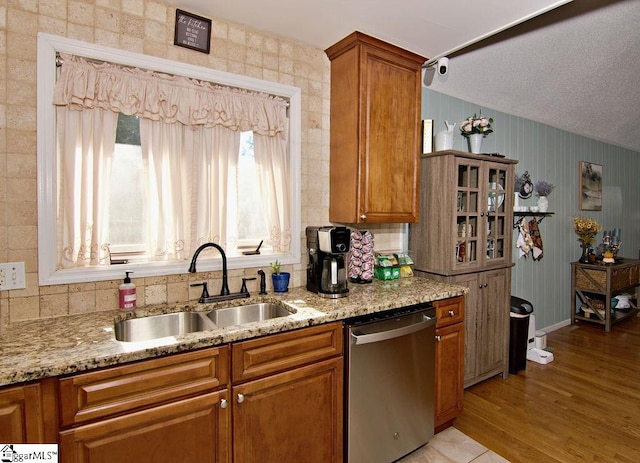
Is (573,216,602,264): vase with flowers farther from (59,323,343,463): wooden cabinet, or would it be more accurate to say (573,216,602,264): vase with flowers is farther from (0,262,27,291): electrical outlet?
(0,262,27,291): electrical outlet

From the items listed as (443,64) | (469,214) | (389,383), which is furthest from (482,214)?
(389,383)

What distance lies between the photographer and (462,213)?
283cm

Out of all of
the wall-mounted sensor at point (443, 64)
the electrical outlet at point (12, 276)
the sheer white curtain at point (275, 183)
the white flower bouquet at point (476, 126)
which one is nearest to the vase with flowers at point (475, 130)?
the white flower bouquet at point (476, 126)

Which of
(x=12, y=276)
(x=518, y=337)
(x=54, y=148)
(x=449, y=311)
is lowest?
(x=518, y=337)

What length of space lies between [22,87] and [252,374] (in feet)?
5.39

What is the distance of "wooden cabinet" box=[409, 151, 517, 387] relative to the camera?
2744mm

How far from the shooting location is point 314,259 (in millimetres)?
2252

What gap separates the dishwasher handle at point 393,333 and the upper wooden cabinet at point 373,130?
0.72m

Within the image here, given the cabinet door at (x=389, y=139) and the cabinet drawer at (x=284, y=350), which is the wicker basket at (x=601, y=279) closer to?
the cabinet door at (x=389, y=139)

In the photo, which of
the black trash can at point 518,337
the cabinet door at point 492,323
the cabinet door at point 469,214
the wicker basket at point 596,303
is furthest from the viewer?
the wicker basket at point 596,303

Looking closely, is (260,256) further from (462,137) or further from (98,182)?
(462,137)

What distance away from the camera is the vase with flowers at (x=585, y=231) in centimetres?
464

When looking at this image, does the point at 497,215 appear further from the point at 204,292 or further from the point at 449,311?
the point at 204,292

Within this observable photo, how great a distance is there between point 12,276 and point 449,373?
7.97ft
